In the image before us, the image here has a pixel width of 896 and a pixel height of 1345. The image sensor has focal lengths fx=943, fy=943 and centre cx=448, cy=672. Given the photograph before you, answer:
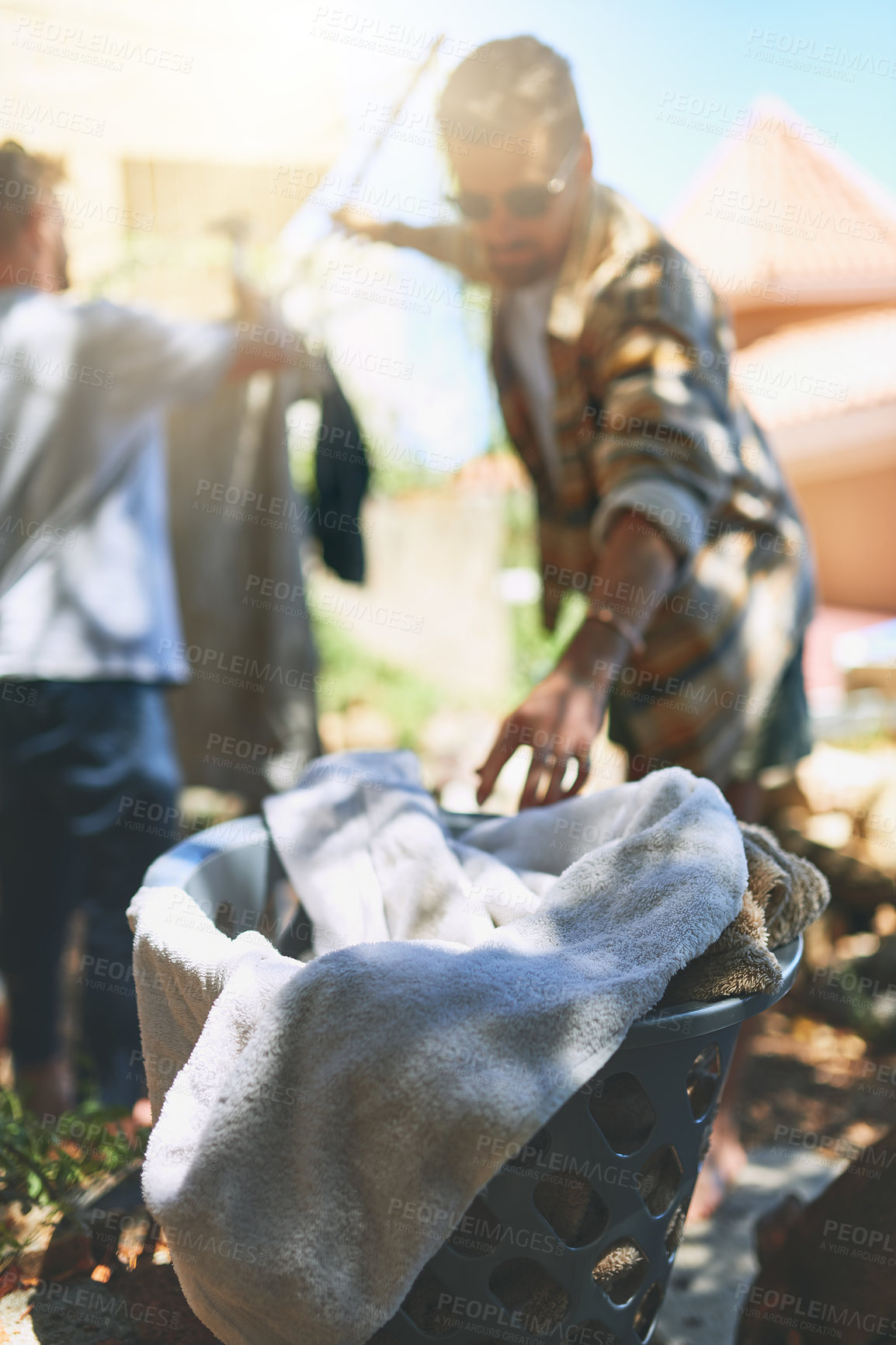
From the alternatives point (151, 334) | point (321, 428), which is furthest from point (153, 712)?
point (321, 428)

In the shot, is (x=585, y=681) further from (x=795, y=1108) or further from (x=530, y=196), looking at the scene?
(x=795, y=1108)

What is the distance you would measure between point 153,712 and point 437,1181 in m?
1.92

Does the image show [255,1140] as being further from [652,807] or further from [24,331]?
[24,331]

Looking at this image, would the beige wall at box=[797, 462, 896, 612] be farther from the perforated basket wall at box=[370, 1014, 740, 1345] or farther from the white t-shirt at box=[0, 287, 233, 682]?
the perforated basket wall at box=[370, 1014, 740, 1345]

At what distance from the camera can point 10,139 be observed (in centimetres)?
258

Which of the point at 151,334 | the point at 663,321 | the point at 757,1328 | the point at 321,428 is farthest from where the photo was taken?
the point at 321,428

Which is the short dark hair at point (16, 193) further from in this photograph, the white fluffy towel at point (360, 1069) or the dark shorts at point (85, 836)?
the white fluffy towel at point (360, 1069)

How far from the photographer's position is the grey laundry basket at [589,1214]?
3.14 ft

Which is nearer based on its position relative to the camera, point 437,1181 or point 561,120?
point 437,1181

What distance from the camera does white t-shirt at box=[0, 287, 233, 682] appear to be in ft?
7.79

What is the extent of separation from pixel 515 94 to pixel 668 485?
2.88ft

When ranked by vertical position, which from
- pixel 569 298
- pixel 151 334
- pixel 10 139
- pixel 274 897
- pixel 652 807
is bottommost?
A: pixel 274 897

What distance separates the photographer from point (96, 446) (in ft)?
8.21

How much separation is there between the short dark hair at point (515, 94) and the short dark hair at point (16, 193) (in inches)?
46.9
